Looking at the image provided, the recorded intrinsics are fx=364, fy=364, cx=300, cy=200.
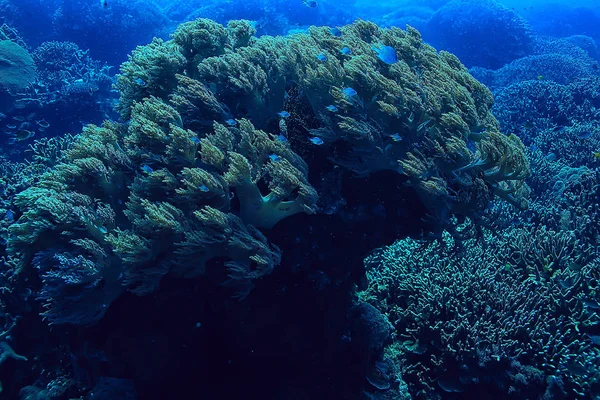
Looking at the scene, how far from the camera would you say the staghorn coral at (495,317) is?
14.5 feet

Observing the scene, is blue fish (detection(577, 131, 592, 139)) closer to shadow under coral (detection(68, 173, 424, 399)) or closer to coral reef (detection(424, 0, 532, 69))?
shadow under coral (detection(68, 173, 424, 399))

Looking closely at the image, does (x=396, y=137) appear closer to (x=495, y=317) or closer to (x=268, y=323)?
(x=268, y=323)

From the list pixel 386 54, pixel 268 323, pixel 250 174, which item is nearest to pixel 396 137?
pixel 386 54

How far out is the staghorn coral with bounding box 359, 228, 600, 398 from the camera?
14.5 ft

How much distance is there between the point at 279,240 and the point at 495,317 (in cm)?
328

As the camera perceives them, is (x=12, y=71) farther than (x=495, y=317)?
Yes

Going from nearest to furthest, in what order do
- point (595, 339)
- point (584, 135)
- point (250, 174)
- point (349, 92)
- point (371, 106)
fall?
point (250, 174)
point (349, 92)
point (371, 106)
point (595, 339)
point (584, 135)

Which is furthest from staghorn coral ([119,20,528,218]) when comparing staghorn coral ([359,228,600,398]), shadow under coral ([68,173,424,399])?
staghorn coral ([359,228,600,398])

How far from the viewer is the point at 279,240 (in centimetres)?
353

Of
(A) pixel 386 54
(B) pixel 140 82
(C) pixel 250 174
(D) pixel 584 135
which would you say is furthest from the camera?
(D) pixel 584 135

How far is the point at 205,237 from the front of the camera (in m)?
2.93

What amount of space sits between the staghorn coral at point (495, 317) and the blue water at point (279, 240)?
29mm

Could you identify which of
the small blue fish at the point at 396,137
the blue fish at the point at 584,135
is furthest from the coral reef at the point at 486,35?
the small blue fish at the point at 396,137

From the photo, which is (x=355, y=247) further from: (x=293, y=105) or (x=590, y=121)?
(x=590, y=121)
